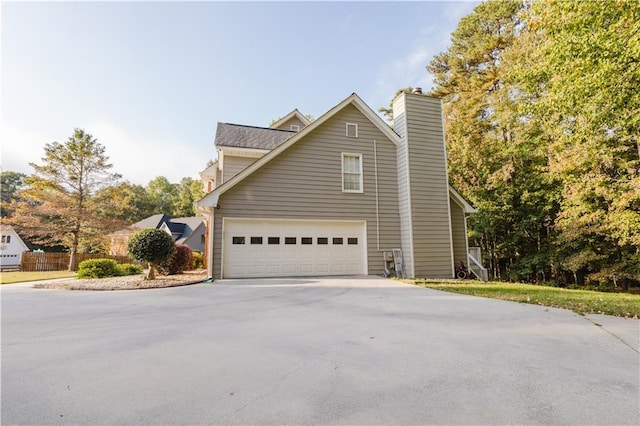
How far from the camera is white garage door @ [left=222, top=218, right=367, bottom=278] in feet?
32.6

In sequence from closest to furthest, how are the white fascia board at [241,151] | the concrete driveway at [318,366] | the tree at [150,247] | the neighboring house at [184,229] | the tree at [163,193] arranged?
the concrete driveway at [318,366] → the tree at [150,247] → the white fascia board at [241,151] → the neighboring house at [184,229] → the tree at [163,193]

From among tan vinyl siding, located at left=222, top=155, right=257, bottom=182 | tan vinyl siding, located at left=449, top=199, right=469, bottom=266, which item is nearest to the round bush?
tan vinyl siding, located at left=222, top=155, right=257, bottom=182

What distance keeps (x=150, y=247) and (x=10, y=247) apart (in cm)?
2536

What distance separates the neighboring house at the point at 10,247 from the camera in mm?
22094

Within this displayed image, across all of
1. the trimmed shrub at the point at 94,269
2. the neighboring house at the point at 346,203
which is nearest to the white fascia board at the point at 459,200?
the neighboring house at the point at 346,203

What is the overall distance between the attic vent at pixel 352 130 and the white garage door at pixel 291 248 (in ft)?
11.2

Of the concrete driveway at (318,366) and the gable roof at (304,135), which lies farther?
the gable roof at (304,135)

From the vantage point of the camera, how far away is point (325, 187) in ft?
35.6

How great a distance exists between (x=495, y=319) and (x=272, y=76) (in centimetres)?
1185

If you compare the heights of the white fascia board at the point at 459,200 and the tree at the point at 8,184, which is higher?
the tree at the point at 8,184

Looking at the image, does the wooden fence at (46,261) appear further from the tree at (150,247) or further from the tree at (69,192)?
the tree at (150,247)

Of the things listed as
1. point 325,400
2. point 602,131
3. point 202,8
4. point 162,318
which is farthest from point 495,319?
point 602,131

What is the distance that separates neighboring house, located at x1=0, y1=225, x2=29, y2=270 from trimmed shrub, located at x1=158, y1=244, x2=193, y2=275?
18227 millimetres

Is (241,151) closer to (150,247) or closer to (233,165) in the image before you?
(233,165)
